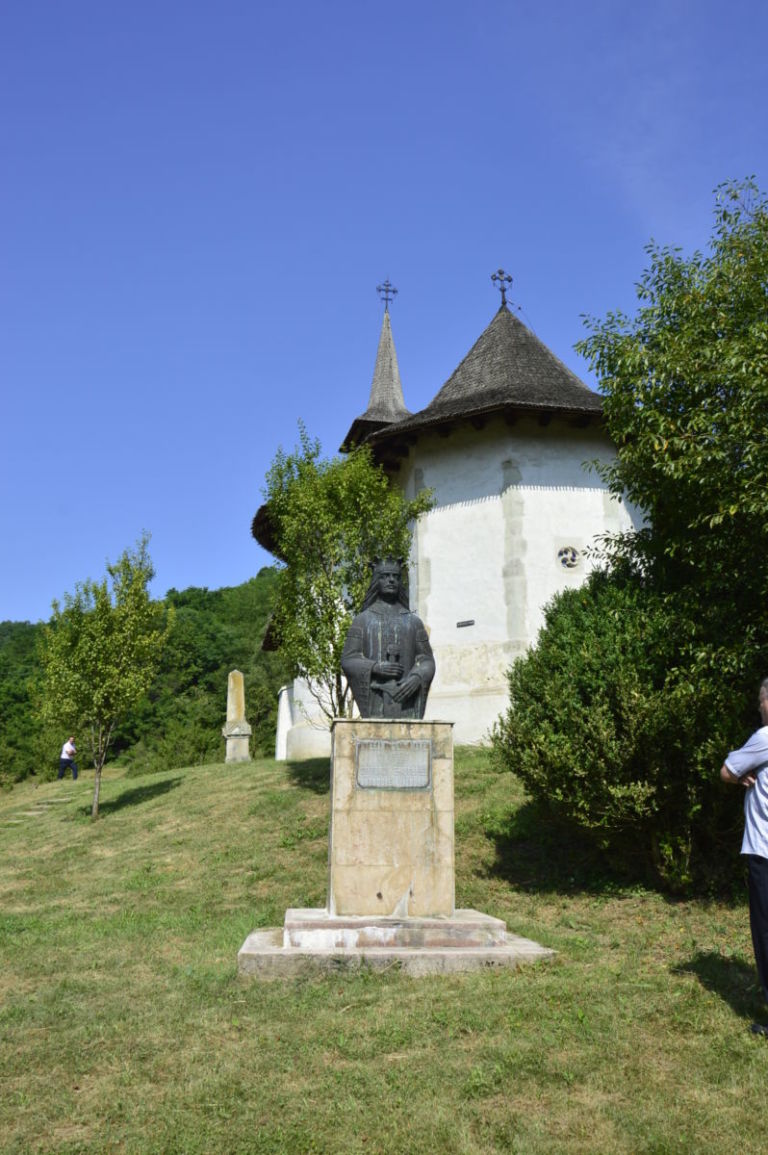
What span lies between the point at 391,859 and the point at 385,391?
2610cm

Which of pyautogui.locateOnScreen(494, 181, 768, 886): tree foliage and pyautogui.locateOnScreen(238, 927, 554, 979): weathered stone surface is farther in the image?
pyautogui.locateOnScreen(494, 181, 768, 886): tree foliage

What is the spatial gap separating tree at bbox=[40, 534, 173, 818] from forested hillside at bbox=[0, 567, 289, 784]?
11.4 m

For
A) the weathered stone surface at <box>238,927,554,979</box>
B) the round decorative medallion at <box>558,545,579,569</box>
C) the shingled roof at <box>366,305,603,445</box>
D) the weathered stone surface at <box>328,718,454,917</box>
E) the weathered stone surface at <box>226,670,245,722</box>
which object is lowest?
the weathered stone surface at <box>238,927,554,979</box>

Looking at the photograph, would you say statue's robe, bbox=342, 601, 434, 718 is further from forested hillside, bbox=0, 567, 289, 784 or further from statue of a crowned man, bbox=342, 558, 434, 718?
forested hillside, bbox=0, 567, 289, 784

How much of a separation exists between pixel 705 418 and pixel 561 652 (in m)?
2.64

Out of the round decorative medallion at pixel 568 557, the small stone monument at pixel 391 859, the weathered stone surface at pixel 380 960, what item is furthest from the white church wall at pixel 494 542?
the weathered stone surface at pixel 380 960

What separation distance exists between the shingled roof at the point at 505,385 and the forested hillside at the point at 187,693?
12346 millimetres

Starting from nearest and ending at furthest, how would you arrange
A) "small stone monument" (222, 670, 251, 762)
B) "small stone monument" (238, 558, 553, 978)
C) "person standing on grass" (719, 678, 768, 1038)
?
1. "person standing on grass" (719, 678, 768, 1038)
2. "small stone monument" (238, 558, 553, 978)
3. "small stone monument" (222, 670, 251, 762)

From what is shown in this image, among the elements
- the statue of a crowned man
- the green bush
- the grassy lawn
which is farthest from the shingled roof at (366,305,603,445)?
the statue of a crowned man

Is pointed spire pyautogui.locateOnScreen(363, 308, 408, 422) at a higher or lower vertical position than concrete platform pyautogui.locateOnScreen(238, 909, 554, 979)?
higher

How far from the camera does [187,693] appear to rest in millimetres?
54562

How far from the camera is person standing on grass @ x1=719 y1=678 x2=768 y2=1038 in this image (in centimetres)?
464

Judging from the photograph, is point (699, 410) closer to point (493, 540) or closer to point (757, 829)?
point (757, 829)

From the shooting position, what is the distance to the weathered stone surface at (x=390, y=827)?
665 cm
